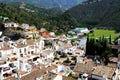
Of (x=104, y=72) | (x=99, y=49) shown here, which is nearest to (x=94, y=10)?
(x=99, y=49)

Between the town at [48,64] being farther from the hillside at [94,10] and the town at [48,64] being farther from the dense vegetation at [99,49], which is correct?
the hillside at [94,10]

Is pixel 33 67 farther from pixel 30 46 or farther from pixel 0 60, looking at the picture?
pixel 30 46

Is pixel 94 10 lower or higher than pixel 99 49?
higher

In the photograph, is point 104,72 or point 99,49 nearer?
point 104,72

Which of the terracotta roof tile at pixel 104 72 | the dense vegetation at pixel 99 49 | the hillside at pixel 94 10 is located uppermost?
the hillside at pixel 94 10

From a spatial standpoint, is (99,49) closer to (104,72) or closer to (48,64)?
(48,64)

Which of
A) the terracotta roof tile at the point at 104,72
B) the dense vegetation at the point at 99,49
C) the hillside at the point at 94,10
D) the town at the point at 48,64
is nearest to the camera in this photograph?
the town at the point at 48,64

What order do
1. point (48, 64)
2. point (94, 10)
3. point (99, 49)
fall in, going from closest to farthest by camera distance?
point (48, 64)
point (99, 49)
point (94, 10)

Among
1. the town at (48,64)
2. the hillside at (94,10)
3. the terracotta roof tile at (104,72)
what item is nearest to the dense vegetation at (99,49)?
the town at (48,64)

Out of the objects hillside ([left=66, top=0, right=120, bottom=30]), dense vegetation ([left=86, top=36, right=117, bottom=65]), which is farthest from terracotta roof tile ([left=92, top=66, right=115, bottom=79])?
hillside ([left=66, top=0, right=120, bottom=30])

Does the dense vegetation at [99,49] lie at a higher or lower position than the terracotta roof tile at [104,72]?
higher

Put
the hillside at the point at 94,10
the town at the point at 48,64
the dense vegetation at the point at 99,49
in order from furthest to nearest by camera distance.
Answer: the hillside at the point at 94,10 → the dense vegetation at the point at 99,49 → the town at the point at 48,64

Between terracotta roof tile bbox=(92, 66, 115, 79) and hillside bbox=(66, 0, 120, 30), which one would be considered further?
hillside bbox=(66, 0, 120, 30)

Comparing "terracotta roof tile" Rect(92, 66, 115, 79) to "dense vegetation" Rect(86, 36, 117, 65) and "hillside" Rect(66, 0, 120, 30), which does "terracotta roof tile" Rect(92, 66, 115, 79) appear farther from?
"hillside" Rect(66, 0, 120, 30)
